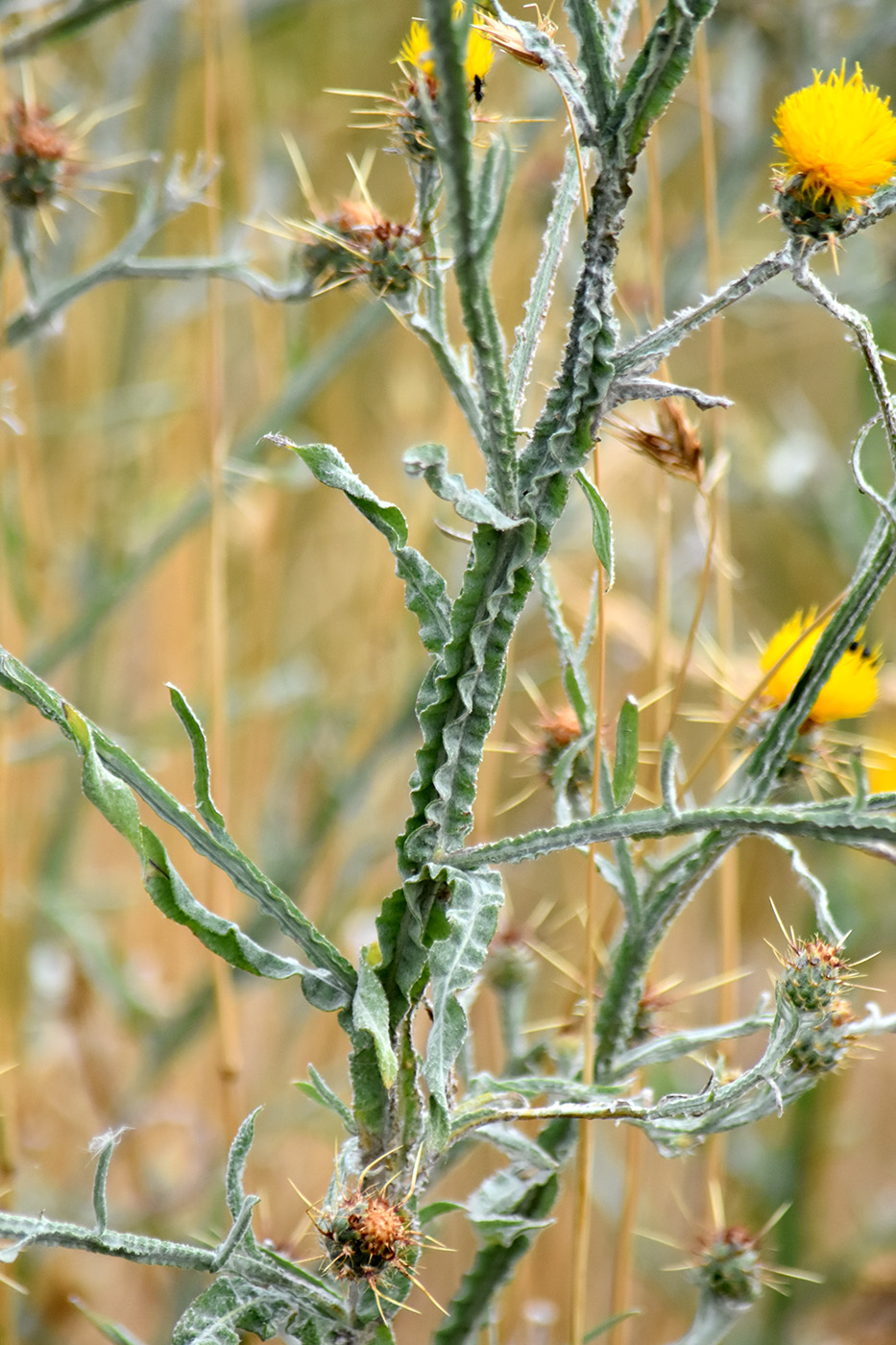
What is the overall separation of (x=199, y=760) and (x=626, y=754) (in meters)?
0.17

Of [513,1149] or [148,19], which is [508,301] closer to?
[148,19]

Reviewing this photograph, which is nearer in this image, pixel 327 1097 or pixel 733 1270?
pixel 327 1097

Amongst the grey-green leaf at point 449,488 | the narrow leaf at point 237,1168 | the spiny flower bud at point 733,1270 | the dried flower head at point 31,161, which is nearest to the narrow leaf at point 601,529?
the grey-green leaf at point 449,488

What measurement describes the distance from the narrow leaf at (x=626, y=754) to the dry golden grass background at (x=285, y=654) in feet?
1.29

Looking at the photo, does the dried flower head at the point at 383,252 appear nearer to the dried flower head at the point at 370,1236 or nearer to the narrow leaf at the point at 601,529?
the narrow leaf at the point at 601,529

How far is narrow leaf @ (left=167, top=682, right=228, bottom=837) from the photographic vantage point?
0.44 meters

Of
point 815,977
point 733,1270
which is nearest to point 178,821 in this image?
point 815,977

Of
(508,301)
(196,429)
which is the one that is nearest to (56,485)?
(196,429)

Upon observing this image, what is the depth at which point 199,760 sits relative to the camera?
1.46 feet

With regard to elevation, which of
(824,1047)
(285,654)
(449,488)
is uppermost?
(285,654)

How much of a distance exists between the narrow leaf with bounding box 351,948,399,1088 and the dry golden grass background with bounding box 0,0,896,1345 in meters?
0.42

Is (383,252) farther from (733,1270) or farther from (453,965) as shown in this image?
(733,1270)

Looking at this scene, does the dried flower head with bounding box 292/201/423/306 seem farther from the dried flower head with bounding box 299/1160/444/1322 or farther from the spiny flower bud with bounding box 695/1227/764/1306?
the spiny flower bud with bounding box 695/1227/764/1306

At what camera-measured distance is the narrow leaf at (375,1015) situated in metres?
0.44
